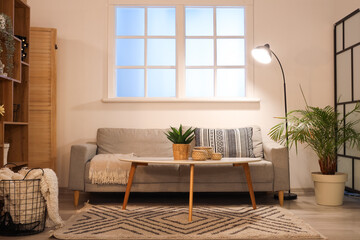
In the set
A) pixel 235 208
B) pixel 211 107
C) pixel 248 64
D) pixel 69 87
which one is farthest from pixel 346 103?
pixel 69 87

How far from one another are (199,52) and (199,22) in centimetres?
36

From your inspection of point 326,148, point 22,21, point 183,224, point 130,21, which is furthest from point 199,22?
point 183,224

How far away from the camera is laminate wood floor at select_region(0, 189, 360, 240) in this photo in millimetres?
2781

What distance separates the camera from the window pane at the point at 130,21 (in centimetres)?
468

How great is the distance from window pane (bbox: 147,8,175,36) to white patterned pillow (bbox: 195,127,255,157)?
132 cm

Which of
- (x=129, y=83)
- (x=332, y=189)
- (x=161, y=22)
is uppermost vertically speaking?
(x=161, y=22)

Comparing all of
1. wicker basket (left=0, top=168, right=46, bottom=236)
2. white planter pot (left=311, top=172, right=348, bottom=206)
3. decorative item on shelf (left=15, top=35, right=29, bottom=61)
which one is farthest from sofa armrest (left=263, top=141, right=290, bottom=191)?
decorative item on shelf (left=15, top=35, right=29, bottom=61)

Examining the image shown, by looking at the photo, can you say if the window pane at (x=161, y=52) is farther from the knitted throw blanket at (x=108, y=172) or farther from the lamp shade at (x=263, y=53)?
the knitted throw blanket at (x=108, y=172)

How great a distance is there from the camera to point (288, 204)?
3.80 m

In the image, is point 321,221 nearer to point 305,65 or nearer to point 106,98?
point 305,65

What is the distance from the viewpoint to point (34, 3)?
4.55 m

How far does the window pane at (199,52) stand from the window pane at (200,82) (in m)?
0.11

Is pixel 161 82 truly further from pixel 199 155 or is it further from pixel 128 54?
pixel 199 155

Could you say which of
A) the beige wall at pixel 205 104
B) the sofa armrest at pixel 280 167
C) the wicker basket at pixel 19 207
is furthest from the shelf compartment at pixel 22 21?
the sofa armrest at pixel 280 167
